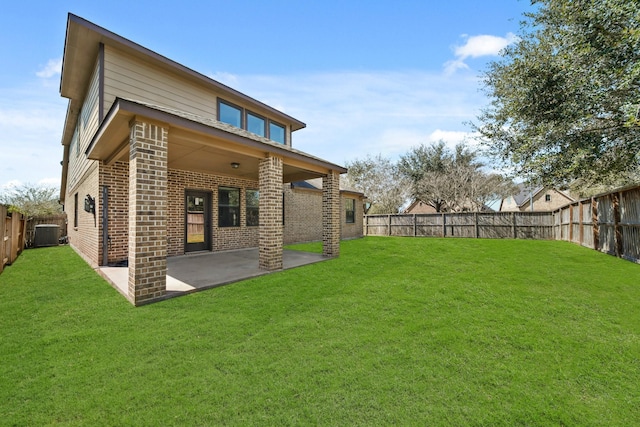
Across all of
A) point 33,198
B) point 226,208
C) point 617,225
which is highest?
point 33,198

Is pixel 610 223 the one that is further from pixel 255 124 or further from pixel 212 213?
pixel 212 213

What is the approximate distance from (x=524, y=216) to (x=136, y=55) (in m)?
18.6

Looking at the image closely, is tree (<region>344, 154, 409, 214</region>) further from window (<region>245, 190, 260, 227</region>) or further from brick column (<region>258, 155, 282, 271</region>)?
brick column (<region>258, 155, 282, 271</region>)

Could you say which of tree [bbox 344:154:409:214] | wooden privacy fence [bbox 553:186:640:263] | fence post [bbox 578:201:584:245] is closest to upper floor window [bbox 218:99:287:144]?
wooden privacy fence [bbox 553:186:640:263]

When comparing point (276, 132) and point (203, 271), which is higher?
point (276, 132)

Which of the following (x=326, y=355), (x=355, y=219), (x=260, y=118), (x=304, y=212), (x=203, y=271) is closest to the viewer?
(x=326, y=355)

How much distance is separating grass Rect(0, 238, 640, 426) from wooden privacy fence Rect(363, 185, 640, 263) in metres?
3.73

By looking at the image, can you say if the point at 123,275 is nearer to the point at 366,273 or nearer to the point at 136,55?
the point at 366,273

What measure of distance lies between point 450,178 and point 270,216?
23.5 meters

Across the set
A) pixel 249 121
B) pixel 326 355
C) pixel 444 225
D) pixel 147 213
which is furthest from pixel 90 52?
pixel 444 225

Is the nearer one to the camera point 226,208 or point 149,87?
point 149,87

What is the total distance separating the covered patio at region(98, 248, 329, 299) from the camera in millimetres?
4781

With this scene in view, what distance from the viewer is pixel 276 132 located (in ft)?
37.4

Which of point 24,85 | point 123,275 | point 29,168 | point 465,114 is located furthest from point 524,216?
point 29,168
